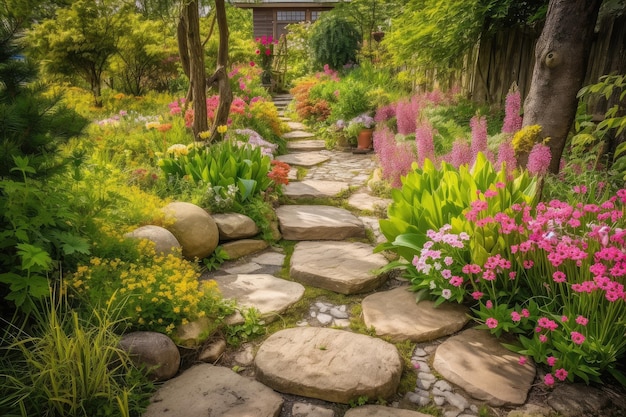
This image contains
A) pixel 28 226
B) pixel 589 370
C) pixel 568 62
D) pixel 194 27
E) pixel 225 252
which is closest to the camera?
pixel 28 226

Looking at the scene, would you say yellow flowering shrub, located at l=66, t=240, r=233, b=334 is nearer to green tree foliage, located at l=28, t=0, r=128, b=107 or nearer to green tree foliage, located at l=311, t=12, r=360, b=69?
green tree foliage, located at l=28, t=0, r=128, b=107

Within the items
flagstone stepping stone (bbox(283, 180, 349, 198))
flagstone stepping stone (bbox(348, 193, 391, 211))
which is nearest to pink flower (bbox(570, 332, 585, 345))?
flagstone stepping stone (bbox(348, 193, 391, 211))

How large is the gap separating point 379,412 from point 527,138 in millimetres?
2233

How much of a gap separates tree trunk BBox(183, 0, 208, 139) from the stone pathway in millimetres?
2400

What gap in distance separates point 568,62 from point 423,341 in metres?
2.13

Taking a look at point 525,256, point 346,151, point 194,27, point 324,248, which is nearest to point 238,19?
point 346,151

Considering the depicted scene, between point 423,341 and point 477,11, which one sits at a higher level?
point 477,11

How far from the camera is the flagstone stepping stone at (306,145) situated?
762cm

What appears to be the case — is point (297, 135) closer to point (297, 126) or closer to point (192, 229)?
point (297, 126)

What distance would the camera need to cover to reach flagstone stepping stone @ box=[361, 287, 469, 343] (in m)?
2.50

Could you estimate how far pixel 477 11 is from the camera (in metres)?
5.21

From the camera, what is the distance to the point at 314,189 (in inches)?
204

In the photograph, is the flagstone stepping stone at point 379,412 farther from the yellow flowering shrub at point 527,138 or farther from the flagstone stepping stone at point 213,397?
the yellow flowering shrub at point 527,138

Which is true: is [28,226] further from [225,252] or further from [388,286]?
[388,286]
